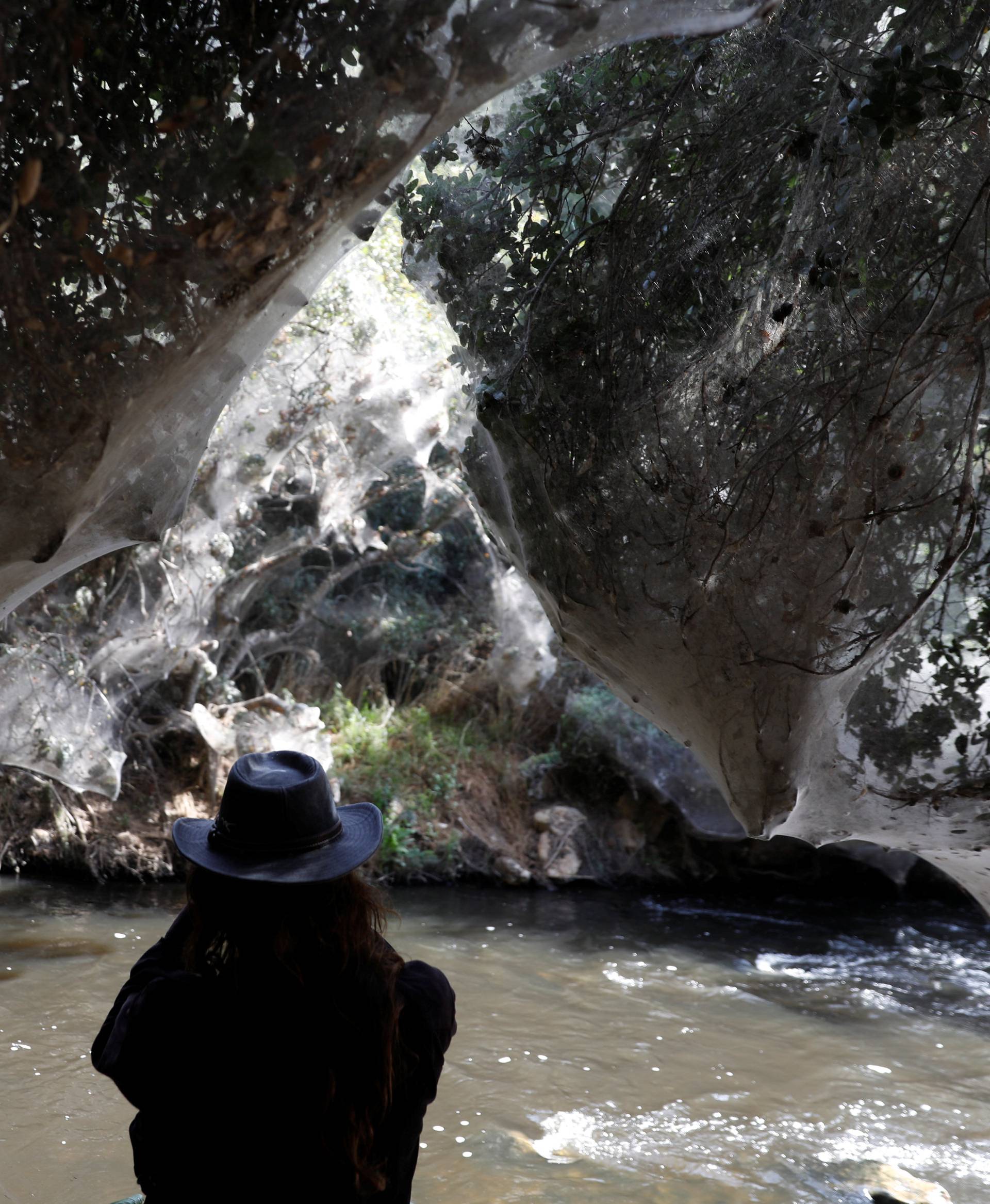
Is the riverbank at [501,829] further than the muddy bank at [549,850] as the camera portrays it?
No

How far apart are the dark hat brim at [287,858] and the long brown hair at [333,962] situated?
2 centimetres

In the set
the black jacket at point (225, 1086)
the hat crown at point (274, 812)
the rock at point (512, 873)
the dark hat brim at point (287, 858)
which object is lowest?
the rock at point (512, 873)

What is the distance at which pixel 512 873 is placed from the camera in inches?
344

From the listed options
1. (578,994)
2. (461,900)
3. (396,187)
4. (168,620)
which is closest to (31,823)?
(168,620)

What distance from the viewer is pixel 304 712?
8.60 m

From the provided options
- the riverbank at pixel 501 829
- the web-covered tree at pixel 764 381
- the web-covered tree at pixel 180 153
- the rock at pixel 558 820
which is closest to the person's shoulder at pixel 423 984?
the web-covered tree at pixel 180 153

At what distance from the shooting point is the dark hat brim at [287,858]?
1.48 m

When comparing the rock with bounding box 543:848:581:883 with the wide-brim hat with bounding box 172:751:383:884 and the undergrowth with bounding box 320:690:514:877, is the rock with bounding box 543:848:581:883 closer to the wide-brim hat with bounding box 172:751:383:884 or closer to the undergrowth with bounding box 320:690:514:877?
the undergrowth with bounding box 320:690:514:877

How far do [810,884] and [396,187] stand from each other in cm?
801

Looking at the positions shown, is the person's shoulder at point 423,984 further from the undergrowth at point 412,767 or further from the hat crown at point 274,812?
the undergrowth at point 412,767

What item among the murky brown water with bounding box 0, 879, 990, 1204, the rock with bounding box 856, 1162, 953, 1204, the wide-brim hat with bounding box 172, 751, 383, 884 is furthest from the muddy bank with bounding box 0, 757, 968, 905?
the wide-brim hat with bounding box 172, 751, 383, 884

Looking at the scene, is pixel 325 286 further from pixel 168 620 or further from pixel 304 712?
pixel 304 712

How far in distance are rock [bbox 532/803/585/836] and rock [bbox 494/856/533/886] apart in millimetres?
552

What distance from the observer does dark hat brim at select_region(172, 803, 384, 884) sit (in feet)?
→ 4.85
